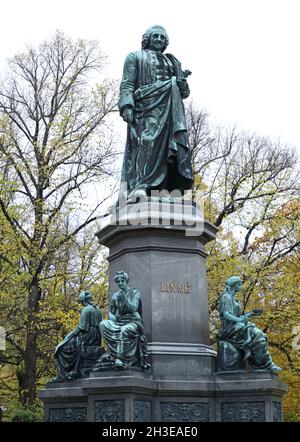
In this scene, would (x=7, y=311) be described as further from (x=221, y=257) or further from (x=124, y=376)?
(x=124, y=376)

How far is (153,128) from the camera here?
10.9 m

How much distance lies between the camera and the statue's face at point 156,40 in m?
11.5

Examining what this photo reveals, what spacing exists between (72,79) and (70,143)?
2.62 metres

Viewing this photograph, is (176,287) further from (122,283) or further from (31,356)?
(31,356)

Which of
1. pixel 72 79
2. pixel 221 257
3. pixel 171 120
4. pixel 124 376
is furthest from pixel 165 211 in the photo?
pixel 72 79

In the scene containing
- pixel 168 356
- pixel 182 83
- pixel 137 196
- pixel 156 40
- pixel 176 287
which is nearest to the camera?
pixel 168 356

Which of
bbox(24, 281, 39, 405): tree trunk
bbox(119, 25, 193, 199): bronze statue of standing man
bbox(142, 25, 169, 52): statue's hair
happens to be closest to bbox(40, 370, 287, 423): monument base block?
bbox(119, 25, 193, 199): bronze statue of standing man

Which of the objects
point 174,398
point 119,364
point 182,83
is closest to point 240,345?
point 174,398

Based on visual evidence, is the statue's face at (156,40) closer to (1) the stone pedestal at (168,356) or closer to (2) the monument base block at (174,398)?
(1) the stone pedestal at (168,356)

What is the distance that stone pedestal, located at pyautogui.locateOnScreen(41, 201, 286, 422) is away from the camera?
8.42 meters

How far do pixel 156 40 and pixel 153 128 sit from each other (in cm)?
174

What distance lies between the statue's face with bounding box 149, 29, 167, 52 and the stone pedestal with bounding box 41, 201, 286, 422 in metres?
3.08

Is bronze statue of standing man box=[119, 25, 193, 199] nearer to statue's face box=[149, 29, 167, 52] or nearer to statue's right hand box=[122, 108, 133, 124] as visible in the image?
statue's right hand box=[122, 108, 133, 124]

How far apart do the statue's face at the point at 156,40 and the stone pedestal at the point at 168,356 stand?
308 cm
